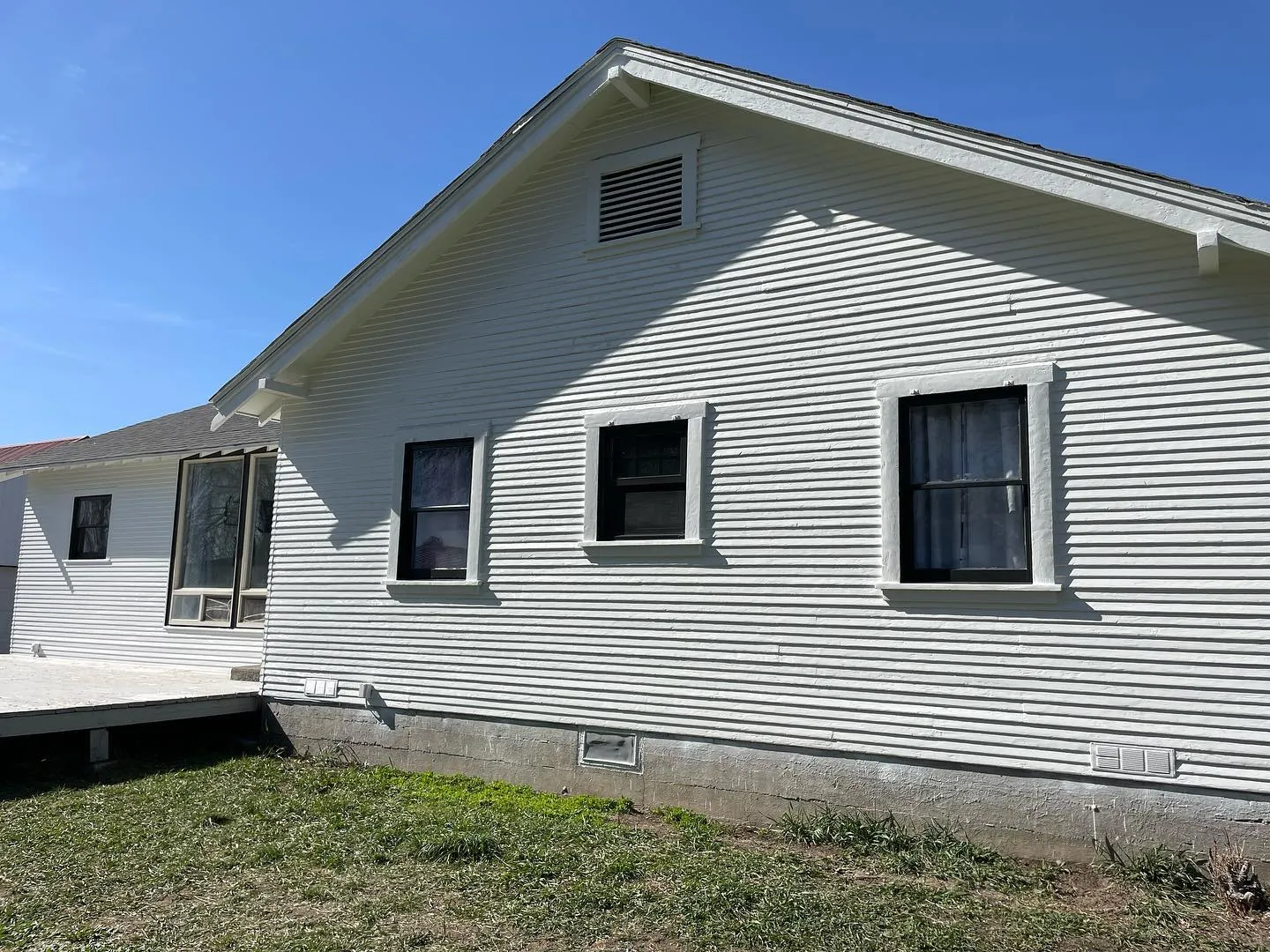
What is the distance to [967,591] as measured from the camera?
7.07 m

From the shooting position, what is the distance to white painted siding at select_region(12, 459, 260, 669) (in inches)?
543

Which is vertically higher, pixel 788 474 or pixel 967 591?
pixel 788 474

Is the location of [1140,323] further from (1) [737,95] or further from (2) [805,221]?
(1) [737,95]

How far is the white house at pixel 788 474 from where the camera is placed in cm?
657

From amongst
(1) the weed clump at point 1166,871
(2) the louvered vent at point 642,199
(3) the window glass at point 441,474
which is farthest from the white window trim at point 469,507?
(1) the weed clump at point 1166,871

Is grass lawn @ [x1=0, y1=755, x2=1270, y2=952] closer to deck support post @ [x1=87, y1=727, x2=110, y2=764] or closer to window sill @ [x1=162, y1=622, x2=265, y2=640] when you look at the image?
deck support post @ [x1=87, y1=727, x2=110, y2=764]

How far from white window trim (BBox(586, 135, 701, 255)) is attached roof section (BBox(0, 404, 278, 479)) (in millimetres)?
6003

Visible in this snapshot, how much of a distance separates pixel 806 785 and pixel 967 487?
8.56 ft

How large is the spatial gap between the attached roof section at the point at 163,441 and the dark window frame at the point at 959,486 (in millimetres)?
8770

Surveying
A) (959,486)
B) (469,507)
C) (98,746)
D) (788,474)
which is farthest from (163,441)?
(959,486)

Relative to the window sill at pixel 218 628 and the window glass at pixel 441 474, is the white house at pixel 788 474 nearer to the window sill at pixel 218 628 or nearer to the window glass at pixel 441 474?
the window glass at pixel 441 474

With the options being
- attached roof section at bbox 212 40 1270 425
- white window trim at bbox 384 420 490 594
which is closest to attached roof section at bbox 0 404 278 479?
attached roof section at bbox 212 40 1270 425

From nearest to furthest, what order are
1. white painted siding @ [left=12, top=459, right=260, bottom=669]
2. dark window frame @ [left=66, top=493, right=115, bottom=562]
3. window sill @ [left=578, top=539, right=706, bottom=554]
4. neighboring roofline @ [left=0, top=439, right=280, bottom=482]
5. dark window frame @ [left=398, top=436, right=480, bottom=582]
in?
window sill @ [left=578, top=539, right=706, bottom=554] < dark window frame @ [left=398, top=436, right=480, bottom=582] < neighboring roofline @ [left=0, top=439, right=280, bottom=482] < white painted siding @ [left=12, top=459, right=260, bottom=669] < dark window frame @ [left=66, top=493, right=115, bottom=562]

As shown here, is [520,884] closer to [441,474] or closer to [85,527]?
[441,474]
